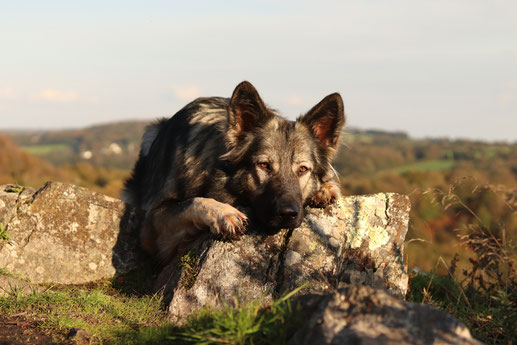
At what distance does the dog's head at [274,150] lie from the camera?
5.38m

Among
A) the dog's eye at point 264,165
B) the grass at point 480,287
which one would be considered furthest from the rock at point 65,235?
the grass at point 480,287

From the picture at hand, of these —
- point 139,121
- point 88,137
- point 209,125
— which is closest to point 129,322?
point 209,125

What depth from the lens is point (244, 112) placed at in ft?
18.9

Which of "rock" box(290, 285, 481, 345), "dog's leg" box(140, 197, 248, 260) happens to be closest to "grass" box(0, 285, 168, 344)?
"dog's leg" box(140, 197, 248, 260)

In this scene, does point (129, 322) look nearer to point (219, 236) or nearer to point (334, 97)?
point (219, 236)

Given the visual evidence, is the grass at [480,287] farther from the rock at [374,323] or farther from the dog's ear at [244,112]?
the dog's ear at [244,112]

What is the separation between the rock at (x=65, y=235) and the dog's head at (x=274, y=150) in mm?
1962

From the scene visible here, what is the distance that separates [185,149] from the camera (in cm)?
637

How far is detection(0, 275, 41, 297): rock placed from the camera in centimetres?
493

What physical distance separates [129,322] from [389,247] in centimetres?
303

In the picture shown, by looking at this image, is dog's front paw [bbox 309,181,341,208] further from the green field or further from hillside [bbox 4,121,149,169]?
the green field

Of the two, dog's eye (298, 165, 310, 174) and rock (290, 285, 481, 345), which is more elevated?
dog's eye (298, 165, 310, 174)

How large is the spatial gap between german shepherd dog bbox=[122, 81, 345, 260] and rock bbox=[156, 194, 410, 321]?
22 cm

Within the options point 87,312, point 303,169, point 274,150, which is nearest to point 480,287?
point 303,169
